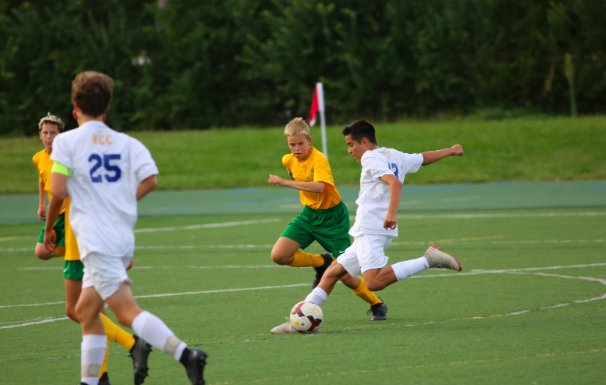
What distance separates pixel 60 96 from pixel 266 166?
2210cm

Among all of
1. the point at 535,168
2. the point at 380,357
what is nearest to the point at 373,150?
the point at 380,357

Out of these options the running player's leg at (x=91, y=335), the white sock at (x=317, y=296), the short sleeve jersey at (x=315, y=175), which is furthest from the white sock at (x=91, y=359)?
the short sleeve jersey at (x=315, y=175)

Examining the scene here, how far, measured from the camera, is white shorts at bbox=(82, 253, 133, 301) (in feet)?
14.3

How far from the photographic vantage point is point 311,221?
8.11 metres

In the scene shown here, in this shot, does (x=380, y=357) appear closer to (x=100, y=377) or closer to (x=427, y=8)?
(x=100, y=377)

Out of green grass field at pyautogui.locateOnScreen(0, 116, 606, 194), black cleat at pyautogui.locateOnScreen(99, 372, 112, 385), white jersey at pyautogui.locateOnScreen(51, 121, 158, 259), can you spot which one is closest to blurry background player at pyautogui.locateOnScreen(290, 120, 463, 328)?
black cleat at pyautogui.locateOnScreen(99, 372, 112, 385)

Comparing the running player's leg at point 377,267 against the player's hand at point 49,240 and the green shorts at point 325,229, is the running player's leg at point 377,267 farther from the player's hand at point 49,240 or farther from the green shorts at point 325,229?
the player's hand at point 49,240

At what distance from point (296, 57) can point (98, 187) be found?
139 feet

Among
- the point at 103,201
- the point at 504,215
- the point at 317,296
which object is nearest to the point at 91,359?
the point at 103,201

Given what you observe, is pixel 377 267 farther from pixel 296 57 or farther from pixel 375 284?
pixel 296 57

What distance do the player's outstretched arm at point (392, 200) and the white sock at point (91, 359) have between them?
2.63m

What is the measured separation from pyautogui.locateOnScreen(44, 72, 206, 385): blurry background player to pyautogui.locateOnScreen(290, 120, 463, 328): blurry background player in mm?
2695

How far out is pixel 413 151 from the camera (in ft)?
102

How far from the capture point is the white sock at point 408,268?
7055 mm
